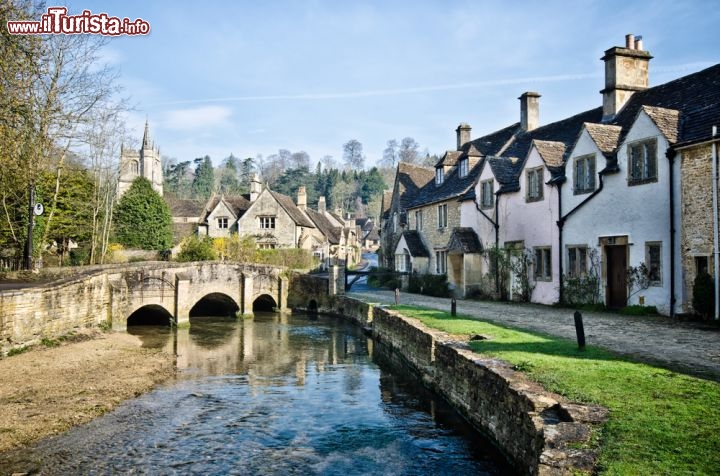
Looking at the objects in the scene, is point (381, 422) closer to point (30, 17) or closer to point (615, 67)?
point (30, 17)

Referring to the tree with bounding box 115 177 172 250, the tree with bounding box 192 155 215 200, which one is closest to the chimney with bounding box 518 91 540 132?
the tree with bounding box 115 177 172 250

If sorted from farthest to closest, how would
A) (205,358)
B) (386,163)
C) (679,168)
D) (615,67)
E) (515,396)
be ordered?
(386,163) < (615,67) < (205,358) < (679,168) < (515,396)

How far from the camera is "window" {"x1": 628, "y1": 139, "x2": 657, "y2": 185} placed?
17.5 m

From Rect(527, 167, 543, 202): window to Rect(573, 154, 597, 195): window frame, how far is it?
222 centimetres

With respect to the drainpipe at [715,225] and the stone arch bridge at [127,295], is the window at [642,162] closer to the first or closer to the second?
the drainpipe at [715,225]

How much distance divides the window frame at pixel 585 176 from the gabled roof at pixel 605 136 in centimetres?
53

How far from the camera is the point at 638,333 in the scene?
13.4m

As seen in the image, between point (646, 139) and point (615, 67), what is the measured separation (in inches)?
255

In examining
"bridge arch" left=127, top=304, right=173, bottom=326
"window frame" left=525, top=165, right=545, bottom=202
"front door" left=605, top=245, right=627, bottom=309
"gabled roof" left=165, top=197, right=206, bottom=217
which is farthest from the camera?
"gabled roof" left=165, top=197, right=206, bottom=217

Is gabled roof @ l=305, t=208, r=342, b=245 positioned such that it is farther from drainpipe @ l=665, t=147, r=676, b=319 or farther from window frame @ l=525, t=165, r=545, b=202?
drainpipe @ l=665, t=147, r=676, b=319

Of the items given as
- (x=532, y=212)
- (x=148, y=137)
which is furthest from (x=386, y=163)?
(x=532, y=212)

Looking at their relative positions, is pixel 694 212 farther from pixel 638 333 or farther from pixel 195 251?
pixel 195 251

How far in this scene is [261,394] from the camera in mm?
14258

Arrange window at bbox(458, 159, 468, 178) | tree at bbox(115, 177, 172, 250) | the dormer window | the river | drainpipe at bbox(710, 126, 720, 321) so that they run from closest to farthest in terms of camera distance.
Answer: the river → drainpipe at bbox(710, 126, 720, 321) → window at bbox(458, 159, 468, 178) → the dormer window → tree at bbox(115, 177, 172, 250)
